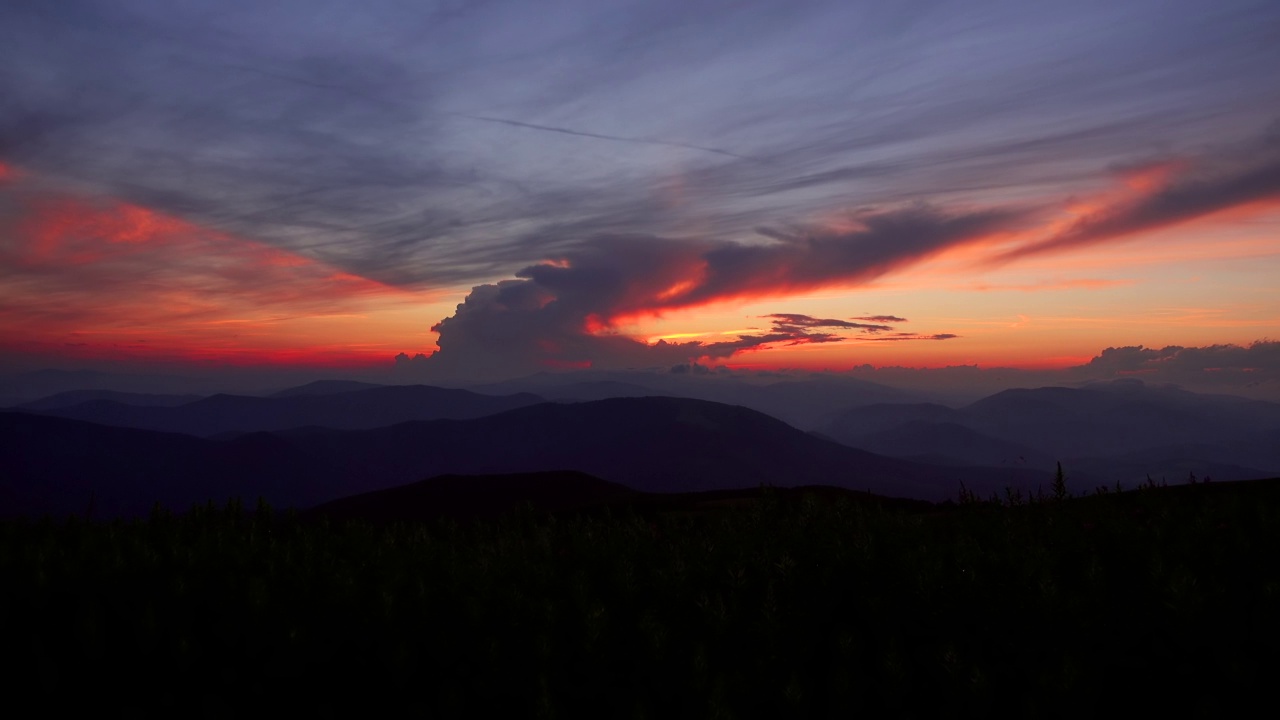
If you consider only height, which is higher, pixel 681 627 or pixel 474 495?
pixel 681 627

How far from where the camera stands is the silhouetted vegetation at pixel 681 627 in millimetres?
5664

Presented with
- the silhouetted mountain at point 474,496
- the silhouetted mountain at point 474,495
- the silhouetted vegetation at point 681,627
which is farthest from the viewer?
the silhouetted mountain at point 474,495

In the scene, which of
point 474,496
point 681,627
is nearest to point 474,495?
point 474,496

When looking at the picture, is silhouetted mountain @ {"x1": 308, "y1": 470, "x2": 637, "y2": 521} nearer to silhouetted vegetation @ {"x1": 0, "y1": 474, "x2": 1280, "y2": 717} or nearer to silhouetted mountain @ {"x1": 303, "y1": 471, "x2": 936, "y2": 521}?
silhouetted mountain @ {"x1": 303, "y1": 471, "x2": 936, "y2": 521}

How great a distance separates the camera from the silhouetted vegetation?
223 inches

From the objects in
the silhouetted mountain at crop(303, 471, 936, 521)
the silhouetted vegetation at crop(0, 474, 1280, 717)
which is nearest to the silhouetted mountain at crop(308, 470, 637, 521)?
the silhouetted mountain at crop(303, 471, 936, 521)

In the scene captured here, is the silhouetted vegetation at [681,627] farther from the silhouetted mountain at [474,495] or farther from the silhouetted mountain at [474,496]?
the silhouetted mountain at [474,495]

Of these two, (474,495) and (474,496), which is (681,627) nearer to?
(474,496)

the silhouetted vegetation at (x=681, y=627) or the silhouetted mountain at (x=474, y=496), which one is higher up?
the silhouetted vegetation at (x=681, y=627)

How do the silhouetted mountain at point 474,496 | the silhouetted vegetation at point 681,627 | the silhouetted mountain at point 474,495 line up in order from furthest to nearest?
the silhouetted mountain at point 474,495 → the silhouetted mountain at point 474,496 → the silhouetted vegetation at point 681,627

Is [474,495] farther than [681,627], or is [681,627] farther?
[474,495]

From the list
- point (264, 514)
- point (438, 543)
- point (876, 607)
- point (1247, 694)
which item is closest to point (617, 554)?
point (876, 607)

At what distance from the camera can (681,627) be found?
22.1 feet

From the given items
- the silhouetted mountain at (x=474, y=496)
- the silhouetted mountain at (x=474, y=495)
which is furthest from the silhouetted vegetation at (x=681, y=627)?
the silhouetted mountain at (x=474, y=495)
